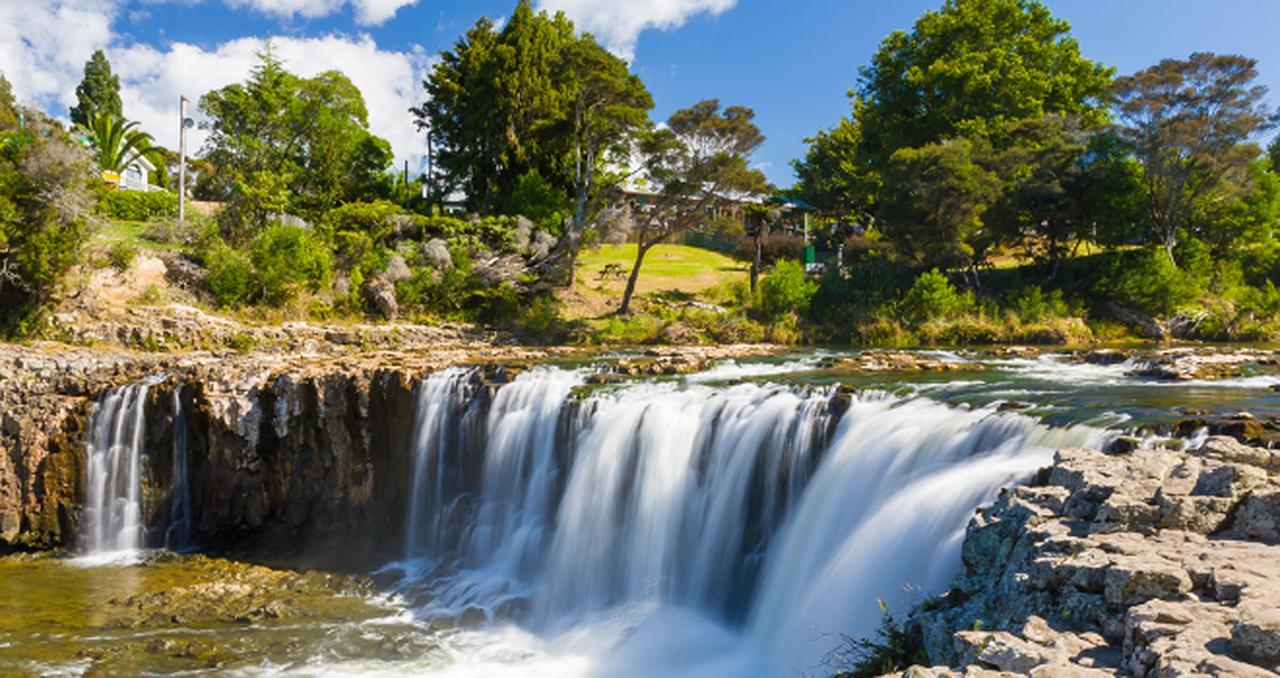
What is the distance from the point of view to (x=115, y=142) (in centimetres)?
4928

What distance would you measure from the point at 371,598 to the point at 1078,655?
10.9m

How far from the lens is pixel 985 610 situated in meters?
5.62

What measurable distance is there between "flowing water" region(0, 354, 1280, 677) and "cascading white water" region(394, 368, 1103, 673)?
31 mm

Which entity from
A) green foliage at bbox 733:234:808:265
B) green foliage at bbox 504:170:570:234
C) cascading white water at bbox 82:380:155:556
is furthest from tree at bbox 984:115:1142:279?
cascading white water at bbox 82:380:155:556

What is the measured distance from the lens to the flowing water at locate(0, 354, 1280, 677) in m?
8.93

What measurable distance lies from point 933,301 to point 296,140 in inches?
1200

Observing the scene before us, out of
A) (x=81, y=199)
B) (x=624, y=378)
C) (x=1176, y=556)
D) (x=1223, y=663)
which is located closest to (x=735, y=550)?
(x=624, y=378)

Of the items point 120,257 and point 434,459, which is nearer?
point 434,459

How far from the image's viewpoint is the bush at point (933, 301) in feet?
91.1

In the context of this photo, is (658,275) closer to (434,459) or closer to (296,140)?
(296,140)

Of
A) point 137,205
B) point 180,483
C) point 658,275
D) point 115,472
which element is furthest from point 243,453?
point 137,205

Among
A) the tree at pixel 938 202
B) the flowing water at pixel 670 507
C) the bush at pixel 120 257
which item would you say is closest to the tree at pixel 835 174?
the tree at pixel 938 202

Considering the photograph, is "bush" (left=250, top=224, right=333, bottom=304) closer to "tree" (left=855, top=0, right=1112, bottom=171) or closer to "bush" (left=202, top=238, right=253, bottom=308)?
"bush" (left=202, top=238, right=253, bottom=308)

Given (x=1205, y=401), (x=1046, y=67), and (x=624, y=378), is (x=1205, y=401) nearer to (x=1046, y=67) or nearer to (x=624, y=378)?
(x=624, y=378)
